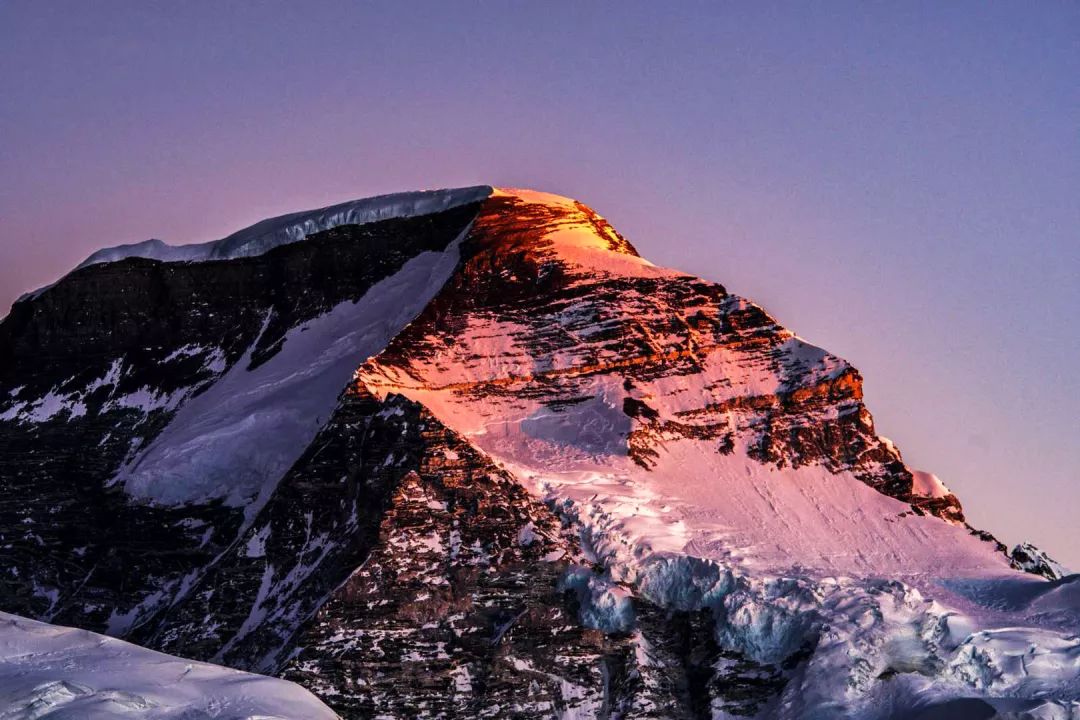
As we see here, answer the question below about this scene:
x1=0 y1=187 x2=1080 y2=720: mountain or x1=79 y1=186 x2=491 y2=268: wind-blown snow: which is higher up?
x1=79 y1=186 x2=491 y2=268: wind-blown snow

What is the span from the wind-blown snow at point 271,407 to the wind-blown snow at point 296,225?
4.08m

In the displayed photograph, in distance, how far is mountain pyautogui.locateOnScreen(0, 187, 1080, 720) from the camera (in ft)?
304

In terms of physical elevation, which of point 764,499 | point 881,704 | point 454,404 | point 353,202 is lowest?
point 881,704

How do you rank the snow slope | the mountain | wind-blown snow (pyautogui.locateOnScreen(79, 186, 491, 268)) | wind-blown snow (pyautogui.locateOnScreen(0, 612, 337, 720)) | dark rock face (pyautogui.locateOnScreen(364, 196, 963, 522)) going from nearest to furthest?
wind-blown snow (pyautogui.locateOnScreen(0, 612, 337, 720))
the snow slope
the mountain
dark rock face (pyautogui.locateOnScreen(364, 196, 963, 522))
wind-blown snow (pyautogui.locateOnScreen(79, 186, 491, 268))

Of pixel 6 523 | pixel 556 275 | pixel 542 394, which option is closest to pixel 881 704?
pixel 542 394

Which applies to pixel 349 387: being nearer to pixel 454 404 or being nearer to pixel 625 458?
pixel 454 404

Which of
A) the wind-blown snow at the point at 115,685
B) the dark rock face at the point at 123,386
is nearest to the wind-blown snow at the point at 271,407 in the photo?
the dark rock face at the point at 123,386

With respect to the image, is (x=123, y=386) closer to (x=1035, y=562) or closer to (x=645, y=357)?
(x=645, y=357)

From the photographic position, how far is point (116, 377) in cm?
12700

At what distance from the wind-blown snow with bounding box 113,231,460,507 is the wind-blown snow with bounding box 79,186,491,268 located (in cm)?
408

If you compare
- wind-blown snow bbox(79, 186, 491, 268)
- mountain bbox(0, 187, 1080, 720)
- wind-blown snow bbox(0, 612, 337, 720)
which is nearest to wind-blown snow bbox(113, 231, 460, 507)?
mountain bbox(0, 187, 1080, 720)

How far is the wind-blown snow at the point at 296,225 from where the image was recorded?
125125 mm

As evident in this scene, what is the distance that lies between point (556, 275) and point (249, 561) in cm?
2328

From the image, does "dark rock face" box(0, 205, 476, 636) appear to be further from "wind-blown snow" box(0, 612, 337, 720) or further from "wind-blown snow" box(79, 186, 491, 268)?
"wind-blown snow" box(0, 612, 337, 720)
